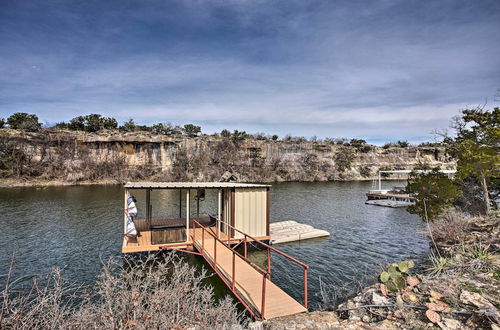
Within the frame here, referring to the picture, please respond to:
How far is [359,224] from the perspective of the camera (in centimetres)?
1956

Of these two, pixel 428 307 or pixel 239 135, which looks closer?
pixel 428 307

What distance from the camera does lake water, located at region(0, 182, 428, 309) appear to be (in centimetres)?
1092

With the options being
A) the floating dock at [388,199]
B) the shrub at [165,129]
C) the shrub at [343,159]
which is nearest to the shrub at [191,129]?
the shrub at [165,129]

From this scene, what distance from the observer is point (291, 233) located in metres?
16.0

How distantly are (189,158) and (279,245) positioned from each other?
41.0 metres

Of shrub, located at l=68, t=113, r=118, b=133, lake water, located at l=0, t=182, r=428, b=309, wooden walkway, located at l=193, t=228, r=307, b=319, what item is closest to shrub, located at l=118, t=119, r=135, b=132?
shrub, located at l=68, t=113, r=118, b=133

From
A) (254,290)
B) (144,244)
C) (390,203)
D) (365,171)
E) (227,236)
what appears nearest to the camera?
(254,290)

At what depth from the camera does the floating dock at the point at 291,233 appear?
15.3 meters

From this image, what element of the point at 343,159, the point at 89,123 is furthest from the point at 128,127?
the point at 343,159

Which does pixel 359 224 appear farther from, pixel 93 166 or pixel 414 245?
pixel 93 166

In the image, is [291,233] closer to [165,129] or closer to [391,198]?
[391,198]

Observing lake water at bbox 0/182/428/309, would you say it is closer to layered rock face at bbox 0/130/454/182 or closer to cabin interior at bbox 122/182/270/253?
cabin interior at bbox 122/182/270/253

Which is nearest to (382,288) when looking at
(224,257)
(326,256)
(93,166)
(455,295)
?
(455,295)

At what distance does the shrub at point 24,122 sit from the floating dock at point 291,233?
45.9 metres
